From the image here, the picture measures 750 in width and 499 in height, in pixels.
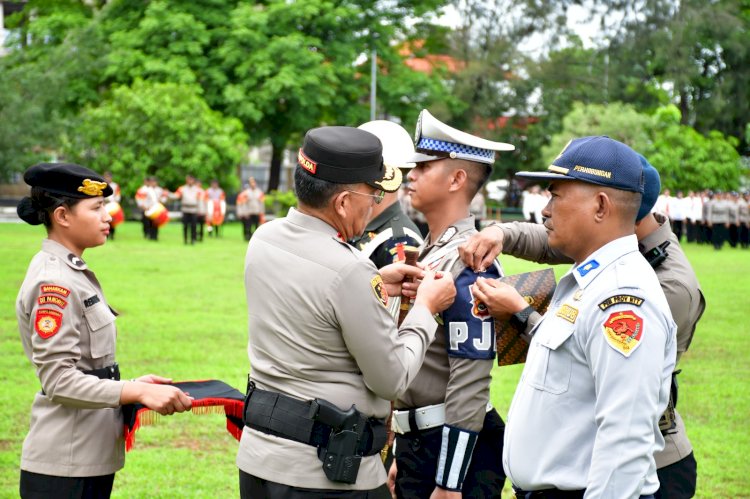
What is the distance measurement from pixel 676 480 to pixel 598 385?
3.69ft

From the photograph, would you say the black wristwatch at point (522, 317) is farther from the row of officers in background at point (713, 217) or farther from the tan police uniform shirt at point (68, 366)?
the row of officers in background at point (713, 217)

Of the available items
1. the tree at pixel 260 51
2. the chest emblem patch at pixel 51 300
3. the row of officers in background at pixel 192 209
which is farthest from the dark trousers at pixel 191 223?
the chest emblem patch at pixel 51 300

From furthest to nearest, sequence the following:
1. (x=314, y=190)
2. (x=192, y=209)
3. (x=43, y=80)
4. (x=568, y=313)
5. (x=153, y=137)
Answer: (x=43, y=80), (x=153, y=137), (x=192, y=209), (x=314, y=190), (x=568, y=313)

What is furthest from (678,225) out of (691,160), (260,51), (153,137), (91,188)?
(91,188)

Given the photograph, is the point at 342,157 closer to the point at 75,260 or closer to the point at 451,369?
the point at 451,369

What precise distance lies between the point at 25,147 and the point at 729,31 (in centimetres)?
3647

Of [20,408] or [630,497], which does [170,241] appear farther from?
[630,497]

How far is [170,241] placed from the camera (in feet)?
97.6

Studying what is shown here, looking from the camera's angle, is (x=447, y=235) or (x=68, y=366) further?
(x=447, y=235)

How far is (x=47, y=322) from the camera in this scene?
3533mm

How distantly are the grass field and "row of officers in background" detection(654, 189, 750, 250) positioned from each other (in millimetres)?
12796

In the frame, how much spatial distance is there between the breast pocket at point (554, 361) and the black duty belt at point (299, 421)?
60 cm

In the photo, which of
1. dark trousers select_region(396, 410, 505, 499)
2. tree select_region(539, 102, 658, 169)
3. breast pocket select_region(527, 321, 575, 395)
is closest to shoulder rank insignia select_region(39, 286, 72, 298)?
dark trousers select_region(396, 410, 505, 499)

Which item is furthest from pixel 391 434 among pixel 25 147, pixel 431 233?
pixel 25 147
